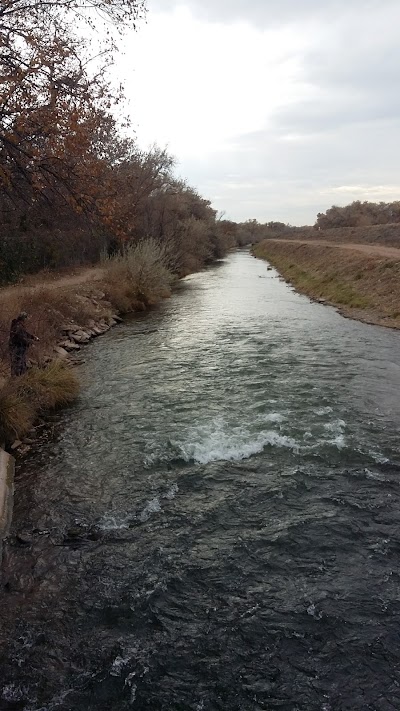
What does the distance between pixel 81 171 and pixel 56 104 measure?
1190 mm

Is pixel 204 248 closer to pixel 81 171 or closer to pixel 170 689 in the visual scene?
pixel 81 171

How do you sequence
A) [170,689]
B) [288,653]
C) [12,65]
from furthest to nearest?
[12,65] → [288,653] → [170,689]

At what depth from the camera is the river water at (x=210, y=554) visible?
13.7 ft

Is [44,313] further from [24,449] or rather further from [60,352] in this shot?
[24,449]

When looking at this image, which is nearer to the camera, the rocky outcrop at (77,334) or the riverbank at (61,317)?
the riverbank at (61,317)

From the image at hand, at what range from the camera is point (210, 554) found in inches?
227

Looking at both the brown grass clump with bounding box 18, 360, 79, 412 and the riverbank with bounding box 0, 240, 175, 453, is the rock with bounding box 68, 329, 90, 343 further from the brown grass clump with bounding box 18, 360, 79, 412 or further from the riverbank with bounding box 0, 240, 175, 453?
the brown grass clump with bounding box 18, 360, 79, 412

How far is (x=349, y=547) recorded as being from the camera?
5754 millimetres

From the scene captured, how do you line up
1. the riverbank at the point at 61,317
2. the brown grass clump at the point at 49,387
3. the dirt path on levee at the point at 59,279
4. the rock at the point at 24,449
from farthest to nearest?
the dirt path on levee at the point at 59,279 → the brown grass clump at the point at 49,387 → the riverbank at the point at 61,317 → the rock at the point at 24,449

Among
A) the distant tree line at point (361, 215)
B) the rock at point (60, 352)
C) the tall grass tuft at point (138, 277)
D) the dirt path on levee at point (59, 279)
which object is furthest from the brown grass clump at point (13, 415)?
the distant tree line at point (361, 215)

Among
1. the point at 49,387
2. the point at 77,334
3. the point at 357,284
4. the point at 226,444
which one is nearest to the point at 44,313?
the point at 77,334

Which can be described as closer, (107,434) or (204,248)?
(107,434)

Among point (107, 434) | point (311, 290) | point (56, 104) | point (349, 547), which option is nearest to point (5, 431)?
point (107, 434)

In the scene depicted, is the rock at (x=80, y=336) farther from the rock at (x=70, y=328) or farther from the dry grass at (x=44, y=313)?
the dry grass at (x=44, y=313)
